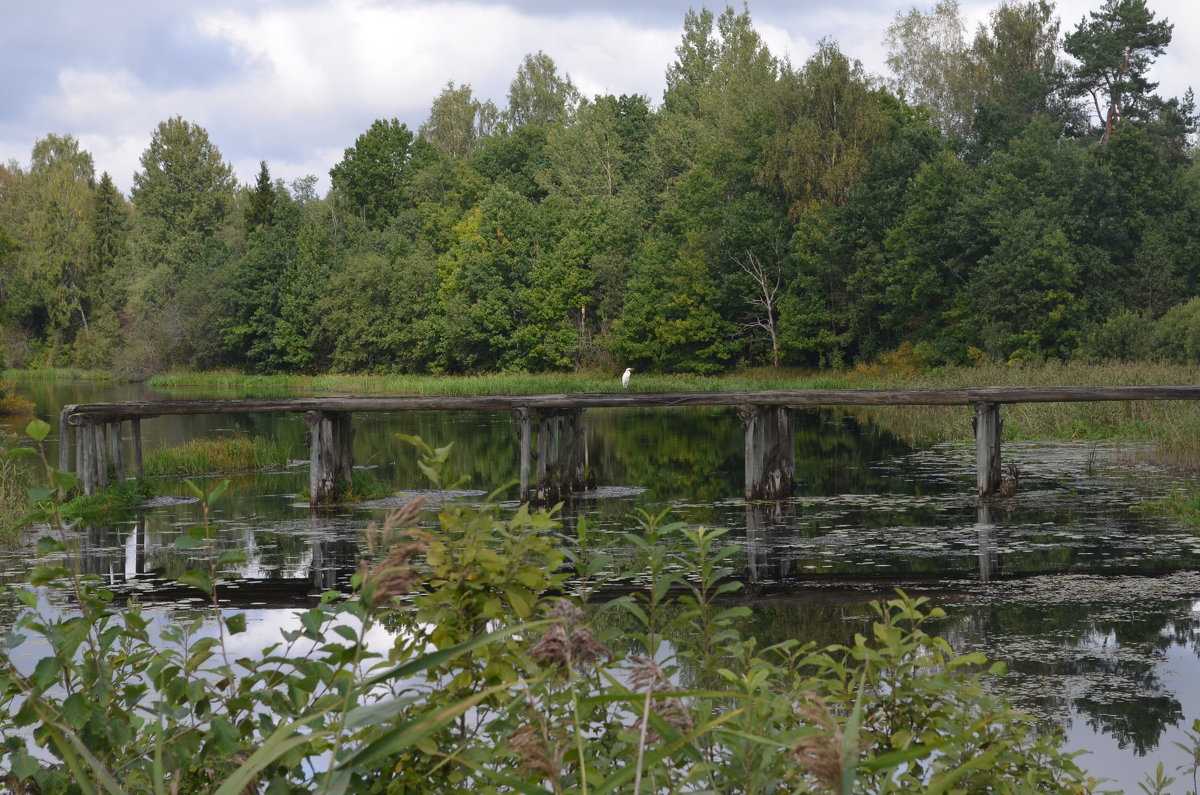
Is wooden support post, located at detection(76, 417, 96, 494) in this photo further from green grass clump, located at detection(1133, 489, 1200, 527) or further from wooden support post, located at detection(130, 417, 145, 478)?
green grass clump, located at detection(1133, 489, 1200, 527)

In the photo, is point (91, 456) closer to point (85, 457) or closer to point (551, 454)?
point (85, 457)

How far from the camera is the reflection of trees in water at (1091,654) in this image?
734 cm

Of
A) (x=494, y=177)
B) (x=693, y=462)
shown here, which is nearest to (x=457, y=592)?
(x=693, y=462)

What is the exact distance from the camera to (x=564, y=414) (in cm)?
2002

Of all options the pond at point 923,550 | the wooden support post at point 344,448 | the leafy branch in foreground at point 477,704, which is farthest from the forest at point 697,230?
the leafy branch in foreground at point 477,704

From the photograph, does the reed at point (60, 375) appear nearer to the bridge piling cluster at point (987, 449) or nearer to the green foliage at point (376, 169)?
the green foliage at point (376, 169)

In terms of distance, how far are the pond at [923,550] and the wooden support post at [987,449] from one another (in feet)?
1.04

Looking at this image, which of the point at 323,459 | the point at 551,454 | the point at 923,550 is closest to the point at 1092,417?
the point at 551,454

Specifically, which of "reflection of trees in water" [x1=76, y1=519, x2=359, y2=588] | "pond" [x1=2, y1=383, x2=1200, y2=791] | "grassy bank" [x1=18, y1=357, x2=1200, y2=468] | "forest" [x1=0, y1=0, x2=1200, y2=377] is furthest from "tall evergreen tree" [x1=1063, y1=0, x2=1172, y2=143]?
"reflection of trees in water" [x1=76, y1=519, x2=359, y2=588]

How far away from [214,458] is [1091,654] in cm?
1831

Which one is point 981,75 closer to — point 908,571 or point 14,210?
point 908,571

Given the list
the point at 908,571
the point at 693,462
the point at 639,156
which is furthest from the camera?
the point at 639,156

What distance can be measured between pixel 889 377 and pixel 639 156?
2432 centimetres

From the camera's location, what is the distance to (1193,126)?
53.9 metres
